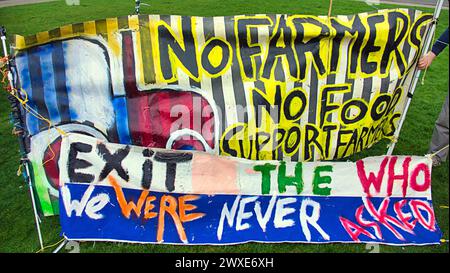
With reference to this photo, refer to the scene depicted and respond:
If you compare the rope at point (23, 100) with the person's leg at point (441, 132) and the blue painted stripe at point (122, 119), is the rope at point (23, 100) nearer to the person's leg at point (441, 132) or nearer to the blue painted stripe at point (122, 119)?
the blue painted stripe at point (122, 119)

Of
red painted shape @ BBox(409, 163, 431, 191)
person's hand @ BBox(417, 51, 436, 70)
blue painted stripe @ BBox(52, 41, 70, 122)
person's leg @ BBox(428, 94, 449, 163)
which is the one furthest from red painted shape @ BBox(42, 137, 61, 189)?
person's leg @ BBox(428, 94, 449, 163)

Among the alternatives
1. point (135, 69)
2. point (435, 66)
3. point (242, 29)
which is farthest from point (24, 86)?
point (435, 66)

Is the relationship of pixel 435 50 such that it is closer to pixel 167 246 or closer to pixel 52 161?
pixel 167 246

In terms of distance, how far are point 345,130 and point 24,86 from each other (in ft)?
9.26

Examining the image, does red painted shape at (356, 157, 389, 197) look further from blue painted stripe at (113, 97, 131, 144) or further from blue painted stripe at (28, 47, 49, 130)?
blue painted stripe at (28, 47, 49, 130)

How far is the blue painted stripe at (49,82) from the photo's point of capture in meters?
2.95

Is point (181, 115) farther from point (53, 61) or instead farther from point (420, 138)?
point (420, 138)

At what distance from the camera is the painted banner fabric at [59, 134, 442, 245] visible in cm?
309

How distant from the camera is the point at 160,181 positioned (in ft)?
10.3

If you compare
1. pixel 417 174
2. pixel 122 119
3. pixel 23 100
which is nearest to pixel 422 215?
pixel 417 174

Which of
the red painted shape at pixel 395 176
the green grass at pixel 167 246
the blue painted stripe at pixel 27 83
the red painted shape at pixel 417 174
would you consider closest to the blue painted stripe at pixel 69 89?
the blue painted stripe at pixel 27 83

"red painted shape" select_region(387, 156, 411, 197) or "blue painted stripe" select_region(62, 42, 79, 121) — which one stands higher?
"blue painted stripe" select_region(62, 42, 79, 121)

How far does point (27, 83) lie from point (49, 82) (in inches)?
6.3

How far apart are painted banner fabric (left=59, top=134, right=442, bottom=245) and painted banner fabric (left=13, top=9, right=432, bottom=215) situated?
0.73 feet
